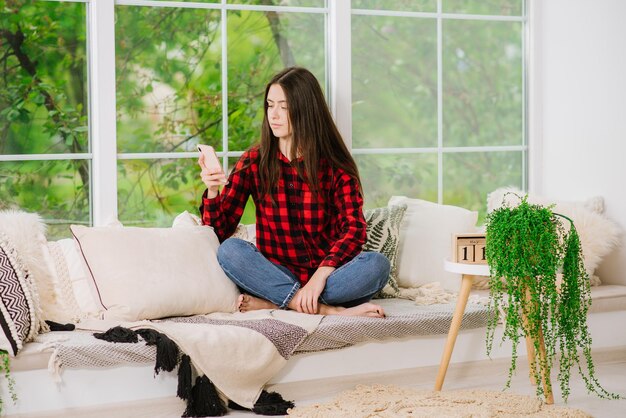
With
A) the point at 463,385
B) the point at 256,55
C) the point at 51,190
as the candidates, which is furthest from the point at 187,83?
the point at 463,385

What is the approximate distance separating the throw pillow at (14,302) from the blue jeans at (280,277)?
28.7 inches

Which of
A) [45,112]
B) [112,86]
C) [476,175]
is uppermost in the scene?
[112,86]

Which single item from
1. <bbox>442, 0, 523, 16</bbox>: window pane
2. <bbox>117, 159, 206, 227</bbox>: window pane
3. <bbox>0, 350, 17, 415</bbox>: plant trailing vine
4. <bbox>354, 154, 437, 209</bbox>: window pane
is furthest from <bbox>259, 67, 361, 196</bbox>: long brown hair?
<bbox>0, 350, 17, 415</bbox>: plant trailing vine

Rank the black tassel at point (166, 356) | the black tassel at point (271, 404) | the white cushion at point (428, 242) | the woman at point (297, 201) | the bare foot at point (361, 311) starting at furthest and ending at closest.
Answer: the white cushion at point (428, 242) → the woman at point (297, 201) → the bare foot at point (361, 311) → the black tassel at point (271, 404) → the black tassel at point (166, 356)

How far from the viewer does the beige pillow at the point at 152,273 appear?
10.5 feet

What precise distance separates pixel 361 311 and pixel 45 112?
4.75 ft

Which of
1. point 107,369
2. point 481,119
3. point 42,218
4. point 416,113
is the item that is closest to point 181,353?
point 107,369

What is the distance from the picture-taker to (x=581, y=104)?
4.25 m

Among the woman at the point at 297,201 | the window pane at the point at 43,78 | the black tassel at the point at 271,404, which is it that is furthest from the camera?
the window pane at the point at 43,78

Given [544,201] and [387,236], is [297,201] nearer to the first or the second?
[387,236]

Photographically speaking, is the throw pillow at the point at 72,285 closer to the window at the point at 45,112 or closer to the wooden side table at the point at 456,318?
the window at the point at 45,112


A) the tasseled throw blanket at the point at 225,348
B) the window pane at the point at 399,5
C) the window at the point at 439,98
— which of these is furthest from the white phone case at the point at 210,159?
the window pane at the point at 399,5

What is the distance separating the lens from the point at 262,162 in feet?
11.7

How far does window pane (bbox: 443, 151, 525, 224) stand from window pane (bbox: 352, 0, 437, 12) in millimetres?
678
